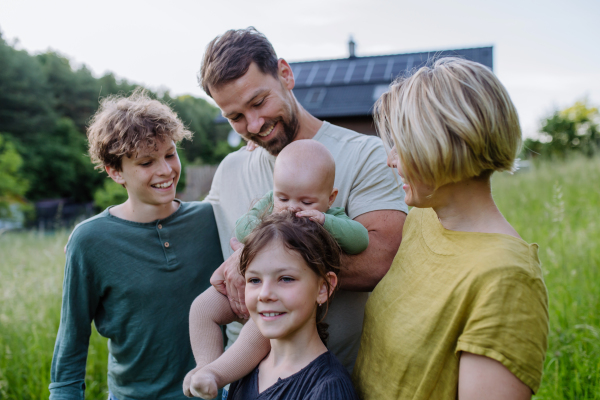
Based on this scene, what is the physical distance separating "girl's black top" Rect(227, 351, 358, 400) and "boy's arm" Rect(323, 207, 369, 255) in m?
0.43

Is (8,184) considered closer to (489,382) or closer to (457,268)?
(457,268)

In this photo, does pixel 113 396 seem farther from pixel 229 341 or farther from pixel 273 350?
pixel 273 350

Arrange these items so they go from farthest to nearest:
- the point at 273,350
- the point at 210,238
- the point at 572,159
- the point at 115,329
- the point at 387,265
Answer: the point at 572,159
the point at 210,238
the point at 115,329
the point at 387,265
the point at 273,350

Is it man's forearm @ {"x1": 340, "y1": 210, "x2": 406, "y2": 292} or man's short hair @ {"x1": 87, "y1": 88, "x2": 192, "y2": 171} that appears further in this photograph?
man's short hair @ {"x1": 87, "y1": 88, "x2": 192, "y2": 171}

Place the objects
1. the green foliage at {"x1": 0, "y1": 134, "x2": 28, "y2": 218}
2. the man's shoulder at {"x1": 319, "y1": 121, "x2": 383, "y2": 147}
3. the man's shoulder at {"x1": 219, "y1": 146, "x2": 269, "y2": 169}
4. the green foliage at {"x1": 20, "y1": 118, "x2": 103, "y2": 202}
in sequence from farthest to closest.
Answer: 1. the green foliage at {"x1": 20, "y1": 118, "x2": 103, "y2": 202}
2. the green foliage at {"x1": 0, "y1": 134, "x2": 28, "y2": 218}
3. the man's shoulder at {"x1": 219, "y1": 146, "x2": 269, "y2": 169}
4. the man's shoulder at {"x1": 319, "y1": 121, "x2": 383, "y2": 147}

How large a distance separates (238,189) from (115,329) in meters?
0.99

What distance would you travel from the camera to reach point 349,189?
6.57 feet

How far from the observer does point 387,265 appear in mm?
1773

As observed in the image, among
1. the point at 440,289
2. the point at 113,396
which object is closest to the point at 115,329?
the point at 113,396

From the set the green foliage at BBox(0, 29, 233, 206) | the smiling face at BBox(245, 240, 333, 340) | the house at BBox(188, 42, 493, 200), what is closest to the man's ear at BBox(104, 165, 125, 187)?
the smiling face at BBox(245, 240, 333, 340)

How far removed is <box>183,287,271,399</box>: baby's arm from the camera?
1602 millimetres

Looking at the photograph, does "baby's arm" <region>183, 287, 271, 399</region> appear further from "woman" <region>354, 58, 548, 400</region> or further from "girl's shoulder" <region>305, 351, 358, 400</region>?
"woman" <region>354, 58, 548, 400</region>

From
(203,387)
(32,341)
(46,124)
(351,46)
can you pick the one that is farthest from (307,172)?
(46,124)

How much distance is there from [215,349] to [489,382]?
3.99 ft
